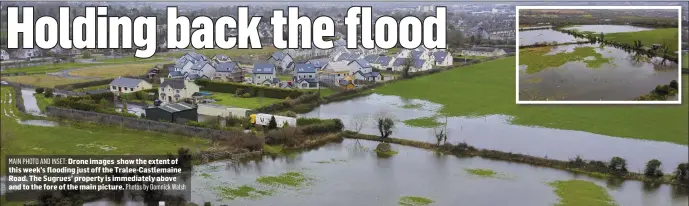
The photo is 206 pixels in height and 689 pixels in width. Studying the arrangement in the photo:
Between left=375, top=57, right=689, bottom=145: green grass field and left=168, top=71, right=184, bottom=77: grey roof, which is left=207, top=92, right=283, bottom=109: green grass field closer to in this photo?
left=168, top=71, right=184, bottom=77: grey roof

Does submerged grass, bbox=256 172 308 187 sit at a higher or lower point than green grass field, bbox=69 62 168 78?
lower

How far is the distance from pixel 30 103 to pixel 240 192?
496cm

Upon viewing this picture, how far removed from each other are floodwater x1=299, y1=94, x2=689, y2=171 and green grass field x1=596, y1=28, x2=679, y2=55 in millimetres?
905

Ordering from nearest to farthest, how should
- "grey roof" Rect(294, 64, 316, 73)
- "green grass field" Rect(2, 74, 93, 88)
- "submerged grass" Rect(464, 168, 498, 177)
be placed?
"submerged grass" Rect(464, 168, 498, 177), "green grass field" Rect(2, 74, 93, 88), "grey roof" Rect(294, 64, 316, 73)

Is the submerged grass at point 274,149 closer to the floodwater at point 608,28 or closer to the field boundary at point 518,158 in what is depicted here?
the field boundary at point 518,158

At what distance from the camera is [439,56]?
12.9 meters

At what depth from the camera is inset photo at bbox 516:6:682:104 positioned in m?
5.05

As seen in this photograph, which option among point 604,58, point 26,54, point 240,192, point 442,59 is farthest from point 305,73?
A: point 26,54

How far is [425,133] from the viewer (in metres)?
6.73

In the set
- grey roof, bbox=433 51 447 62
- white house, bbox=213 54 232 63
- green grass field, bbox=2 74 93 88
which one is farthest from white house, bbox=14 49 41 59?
grey roof, bbox=433 51 447 62

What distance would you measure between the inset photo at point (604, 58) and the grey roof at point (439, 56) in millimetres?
6418

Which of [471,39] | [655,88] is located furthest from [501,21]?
[655,88]

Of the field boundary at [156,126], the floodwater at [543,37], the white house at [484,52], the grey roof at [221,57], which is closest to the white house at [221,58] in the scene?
the grey roof at [221,57]

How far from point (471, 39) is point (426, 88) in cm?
690
